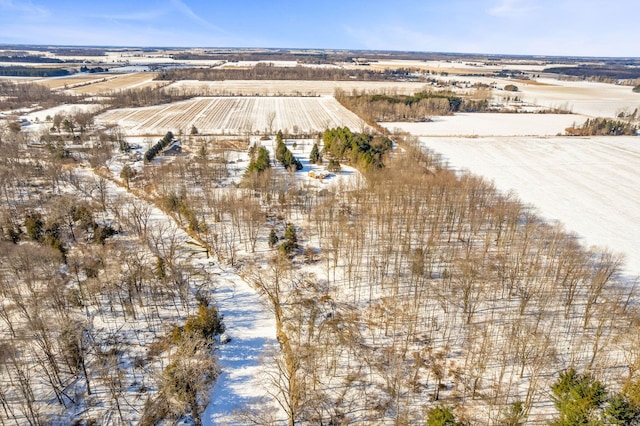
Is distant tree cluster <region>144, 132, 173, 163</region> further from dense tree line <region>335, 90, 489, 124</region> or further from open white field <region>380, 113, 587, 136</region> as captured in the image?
open white field <region>380, 113, 587, 136</region>

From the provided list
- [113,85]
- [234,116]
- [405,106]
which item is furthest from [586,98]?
[113,85]

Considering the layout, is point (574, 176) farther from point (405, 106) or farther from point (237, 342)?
point (237, 342)

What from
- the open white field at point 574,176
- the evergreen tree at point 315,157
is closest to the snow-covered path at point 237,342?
the evergreen tree at point 315,157

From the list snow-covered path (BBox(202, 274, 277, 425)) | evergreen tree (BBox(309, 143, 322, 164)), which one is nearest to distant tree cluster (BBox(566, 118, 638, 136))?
evergreen tree (BBox(309, 143, 322, 164))

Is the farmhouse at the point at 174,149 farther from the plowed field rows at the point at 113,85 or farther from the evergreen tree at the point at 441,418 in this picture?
the plowed field rows at the point at 113,85

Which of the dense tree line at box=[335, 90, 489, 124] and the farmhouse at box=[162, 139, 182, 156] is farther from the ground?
the dense tree line at box=[335, 90, 489, 124]

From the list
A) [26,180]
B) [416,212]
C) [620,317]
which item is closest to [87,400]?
[416,212]
